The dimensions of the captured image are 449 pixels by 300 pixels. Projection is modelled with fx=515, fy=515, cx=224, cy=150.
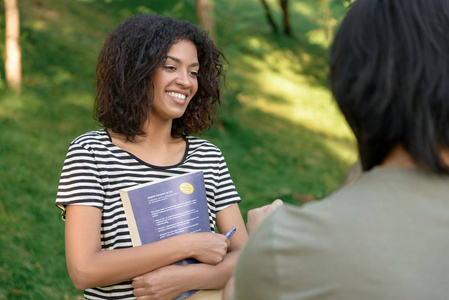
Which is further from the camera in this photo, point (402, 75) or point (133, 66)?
point (133, 66)

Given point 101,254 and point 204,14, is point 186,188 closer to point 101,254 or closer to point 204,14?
point 101,254

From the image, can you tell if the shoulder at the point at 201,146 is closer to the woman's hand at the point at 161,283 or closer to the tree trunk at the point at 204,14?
the woman's hand at the point at 161,283

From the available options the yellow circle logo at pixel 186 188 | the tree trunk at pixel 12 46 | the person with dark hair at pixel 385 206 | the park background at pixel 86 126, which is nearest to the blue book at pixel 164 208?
the yellow circle logo at pixel 186 188

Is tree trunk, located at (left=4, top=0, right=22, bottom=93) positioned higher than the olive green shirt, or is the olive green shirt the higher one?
tree trunk, located at (left=4, top=0, right=22, bottom=93)

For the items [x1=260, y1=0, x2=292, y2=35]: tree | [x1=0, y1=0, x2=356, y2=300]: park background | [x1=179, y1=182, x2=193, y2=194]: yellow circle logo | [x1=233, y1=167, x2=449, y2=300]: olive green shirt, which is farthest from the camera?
[x1=260, y1=0, x2=292, y2=35]: tree

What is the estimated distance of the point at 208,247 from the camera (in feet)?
6.14

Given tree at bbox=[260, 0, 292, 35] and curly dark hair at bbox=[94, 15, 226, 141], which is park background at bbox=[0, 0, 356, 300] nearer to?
curly dark hair at bbox=[94, 15, 226, 141]

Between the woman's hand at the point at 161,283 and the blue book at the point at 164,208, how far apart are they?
0.06m

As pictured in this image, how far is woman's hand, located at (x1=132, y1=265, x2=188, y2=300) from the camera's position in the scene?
71.2 inches

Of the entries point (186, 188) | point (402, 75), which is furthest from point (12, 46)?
point (402, 75)

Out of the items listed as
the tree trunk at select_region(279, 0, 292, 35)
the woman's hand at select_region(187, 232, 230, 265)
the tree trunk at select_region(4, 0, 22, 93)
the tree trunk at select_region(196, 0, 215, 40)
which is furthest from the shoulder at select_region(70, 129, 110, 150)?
the tree trunk at select_region(279, 0, 292, 35)

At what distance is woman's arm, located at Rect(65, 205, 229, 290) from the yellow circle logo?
0.17m

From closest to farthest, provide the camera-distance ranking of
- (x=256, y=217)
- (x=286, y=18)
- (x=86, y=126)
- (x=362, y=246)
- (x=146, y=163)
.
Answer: (x=362, y=246) → (x=256, y=217) → (x=146, y=163) → (x=86, y=126) → (x=286, y=18)

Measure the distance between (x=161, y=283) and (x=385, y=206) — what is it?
1.02 metres
